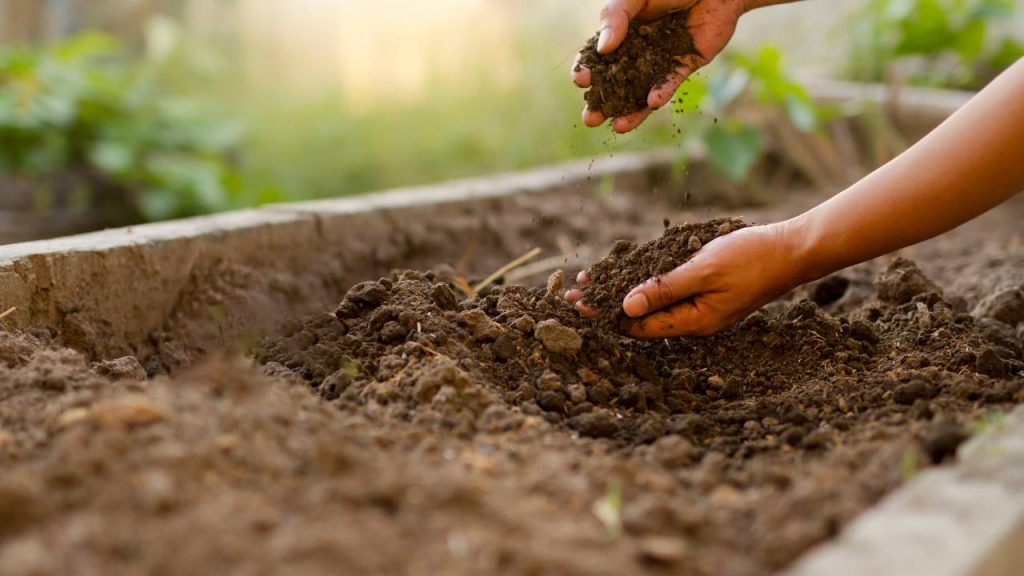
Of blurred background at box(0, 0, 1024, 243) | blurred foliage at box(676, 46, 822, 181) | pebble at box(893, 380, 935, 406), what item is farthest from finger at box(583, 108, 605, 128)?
blurred foliage at box(676, 46, 822, 181)

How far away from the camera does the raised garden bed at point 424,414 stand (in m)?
1.22

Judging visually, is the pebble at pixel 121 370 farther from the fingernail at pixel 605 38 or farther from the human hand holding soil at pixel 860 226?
the fingernail at pixel 605 38

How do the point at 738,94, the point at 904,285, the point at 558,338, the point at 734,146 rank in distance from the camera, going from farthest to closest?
the point at 738,94
the point at 734,146
the point at 904,285
the point at 558,338

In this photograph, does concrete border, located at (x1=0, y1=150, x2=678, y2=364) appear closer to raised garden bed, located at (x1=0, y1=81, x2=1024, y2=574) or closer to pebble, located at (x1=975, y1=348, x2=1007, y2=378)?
raised garden bed, located at (x1=0, y1=81, x2=1024, y2=574)

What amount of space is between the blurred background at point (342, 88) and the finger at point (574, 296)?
2.07m

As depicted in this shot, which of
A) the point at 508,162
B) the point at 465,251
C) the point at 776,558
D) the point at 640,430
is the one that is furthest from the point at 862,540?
the point at 508,162

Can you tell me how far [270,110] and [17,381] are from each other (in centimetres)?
483

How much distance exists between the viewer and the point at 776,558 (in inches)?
48.6

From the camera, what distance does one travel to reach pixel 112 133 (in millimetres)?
5320

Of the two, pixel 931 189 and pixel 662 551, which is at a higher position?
pixel 931 189

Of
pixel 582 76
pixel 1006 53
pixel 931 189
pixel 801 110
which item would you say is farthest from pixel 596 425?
pixel 1006 53

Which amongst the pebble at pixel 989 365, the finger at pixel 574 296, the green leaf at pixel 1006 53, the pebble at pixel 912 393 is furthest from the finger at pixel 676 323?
the green leaf at pixel 1006 53

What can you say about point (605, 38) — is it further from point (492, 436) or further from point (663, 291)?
point (492, 436)

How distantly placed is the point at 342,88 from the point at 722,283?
15.9 feet
